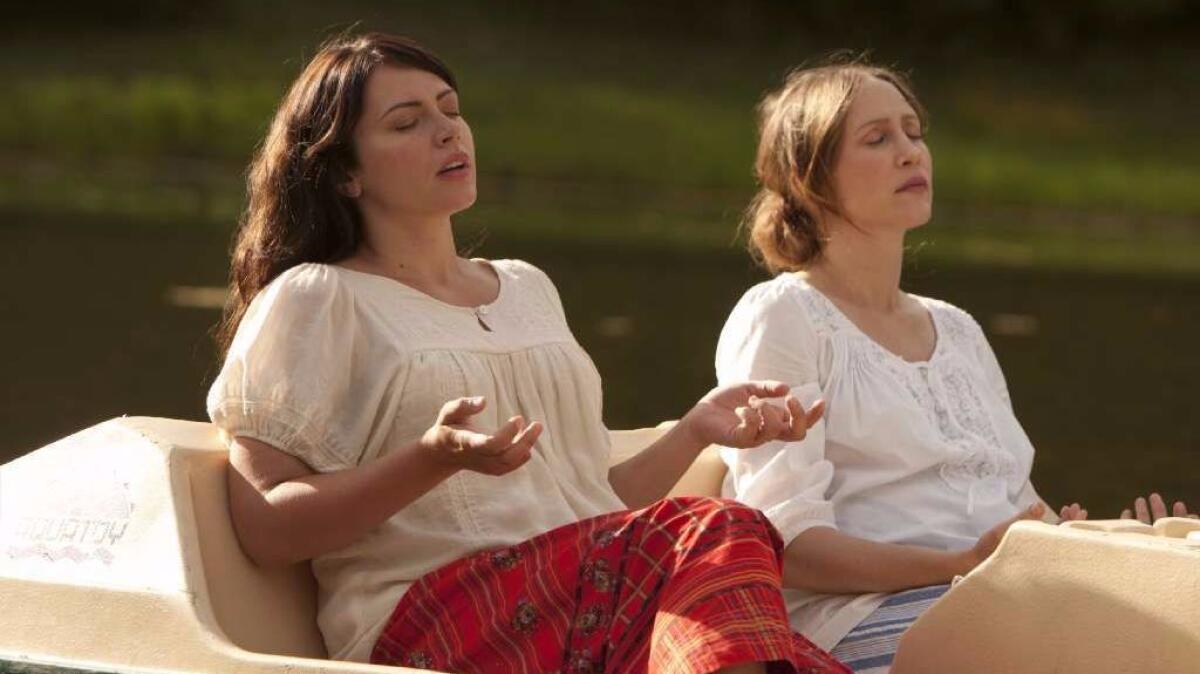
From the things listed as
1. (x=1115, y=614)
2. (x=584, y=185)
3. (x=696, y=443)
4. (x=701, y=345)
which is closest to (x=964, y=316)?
(x=696, y=443)

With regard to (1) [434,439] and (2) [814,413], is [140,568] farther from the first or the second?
(2) [814,413]

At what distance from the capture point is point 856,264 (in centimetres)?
419

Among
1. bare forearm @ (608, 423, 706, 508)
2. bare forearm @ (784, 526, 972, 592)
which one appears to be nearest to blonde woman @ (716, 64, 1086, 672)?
bare forearm @ (784, 526, 972, 592)

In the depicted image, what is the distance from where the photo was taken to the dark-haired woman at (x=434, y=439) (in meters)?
3.10

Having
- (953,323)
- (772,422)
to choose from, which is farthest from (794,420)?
(953,323)

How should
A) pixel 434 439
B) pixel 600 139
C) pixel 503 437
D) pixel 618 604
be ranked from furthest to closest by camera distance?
pixel 600 139
pixel 618 604
pixel 434 439
pixel 503 437

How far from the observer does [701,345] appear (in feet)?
40.3

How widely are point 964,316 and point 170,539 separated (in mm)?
1619

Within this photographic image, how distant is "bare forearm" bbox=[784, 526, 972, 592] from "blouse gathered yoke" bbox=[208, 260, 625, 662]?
0.47m

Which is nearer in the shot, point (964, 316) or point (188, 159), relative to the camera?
point (964, 316)

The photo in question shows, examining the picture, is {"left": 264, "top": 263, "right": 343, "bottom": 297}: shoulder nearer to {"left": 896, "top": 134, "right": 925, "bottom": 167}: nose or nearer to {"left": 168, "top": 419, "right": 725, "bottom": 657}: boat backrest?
{"left": 168, "top": 419, "right": 725, "bottom": 657}: boat backrest

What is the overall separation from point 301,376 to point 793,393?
909mm

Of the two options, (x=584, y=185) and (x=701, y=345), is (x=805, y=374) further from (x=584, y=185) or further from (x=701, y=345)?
(x=584, y=185)

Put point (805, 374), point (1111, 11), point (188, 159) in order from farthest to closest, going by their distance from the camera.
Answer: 1. point (1111, 11)
2. point (188, 159)
3. point (805, 374)
